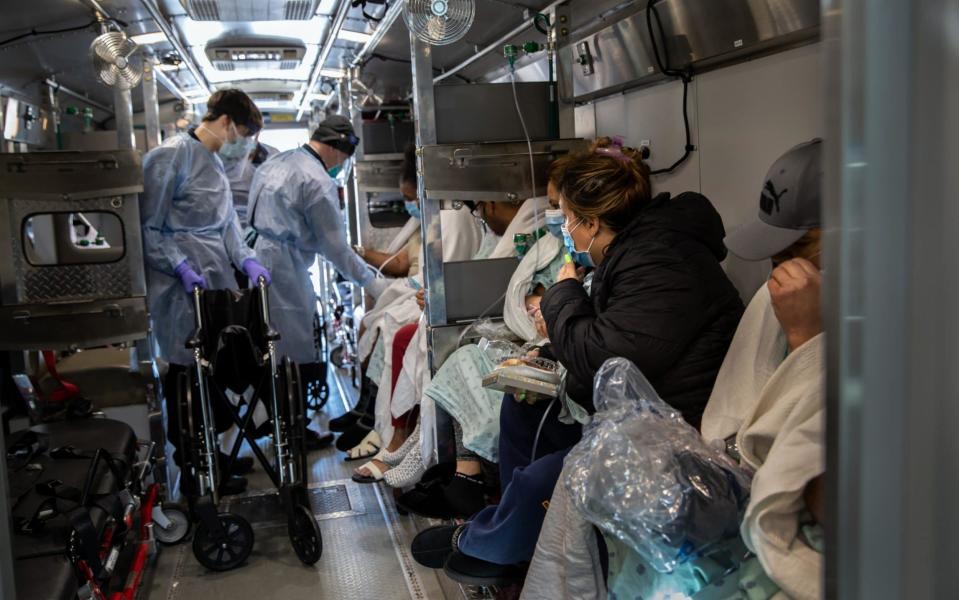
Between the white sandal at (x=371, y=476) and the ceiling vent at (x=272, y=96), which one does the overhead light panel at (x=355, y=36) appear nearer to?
the white sandal at (x=371, y=476)

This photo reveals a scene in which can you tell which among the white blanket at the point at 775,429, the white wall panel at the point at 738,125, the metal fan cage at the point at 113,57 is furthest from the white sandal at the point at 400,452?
the metal fan cage at the point at 113,57

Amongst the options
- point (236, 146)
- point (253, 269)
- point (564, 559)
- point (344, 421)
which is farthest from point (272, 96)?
point (564, 559)

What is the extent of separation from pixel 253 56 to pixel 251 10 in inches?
58.9

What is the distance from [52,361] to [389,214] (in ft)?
12.1

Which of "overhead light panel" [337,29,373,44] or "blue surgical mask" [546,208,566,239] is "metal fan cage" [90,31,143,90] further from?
"blue surgical mask" [546,208,566,239]

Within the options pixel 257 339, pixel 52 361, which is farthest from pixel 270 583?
pixel 52 361

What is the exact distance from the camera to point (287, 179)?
5.45 metres

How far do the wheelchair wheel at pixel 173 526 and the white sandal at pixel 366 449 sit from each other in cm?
131

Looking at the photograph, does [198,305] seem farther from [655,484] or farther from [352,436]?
[655,484]

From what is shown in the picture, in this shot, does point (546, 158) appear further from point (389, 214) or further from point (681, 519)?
point (389, 214)

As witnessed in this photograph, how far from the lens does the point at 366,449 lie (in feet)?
17.4

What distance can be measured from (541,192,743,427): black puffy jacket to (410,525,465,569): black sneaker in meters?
1.04

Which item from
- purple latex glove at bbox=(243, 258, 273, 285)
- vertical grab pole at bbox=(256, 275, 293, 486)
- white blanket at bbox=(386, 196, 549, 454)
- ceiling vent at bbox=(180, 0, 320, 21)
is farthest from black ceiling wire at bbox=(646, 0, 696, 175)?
ceiling vent at bbox=(180, 0, 320, 21)

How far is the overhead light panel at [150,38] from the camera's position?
579cm
